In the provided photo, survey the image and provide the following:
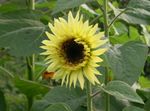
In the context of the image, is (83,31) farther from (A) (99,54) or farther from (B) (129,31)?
(B) (129,31)

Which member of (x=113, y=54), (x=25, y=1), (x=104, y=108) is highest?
(x=25, y=1)

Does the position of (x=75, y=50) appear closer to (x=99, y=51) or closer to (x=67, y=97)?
(x=99, y=51)

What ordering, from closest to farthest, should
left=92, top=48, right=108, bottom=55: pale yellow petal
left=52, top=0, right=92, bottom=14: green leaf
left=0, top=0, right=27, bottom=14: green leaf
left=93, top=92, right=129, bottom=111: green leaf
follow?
left=92, top=48, right=108, bottom=55: pale yellow petal
left=52, top=0, right=92, bottom=14: green leaf
left=93, top=92, right=129, bottom=111: green leaf
left=0, top=0, right=27, bottom=14: green leaf

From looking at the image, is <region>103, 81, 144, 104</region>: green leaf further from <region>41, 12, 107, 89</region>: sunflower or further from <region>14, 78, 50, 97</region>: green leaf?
<region>14, 78, 50, 97</region>: green leaf

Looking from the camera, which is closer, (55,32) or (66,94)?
(55,32)

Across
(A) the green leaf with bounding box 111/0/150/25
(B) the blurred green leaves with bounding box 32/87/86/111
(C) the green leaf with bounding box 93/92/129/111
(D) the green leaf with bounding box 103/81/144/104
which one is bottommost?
(C) the green leaf with bounding box 93/92/129/111

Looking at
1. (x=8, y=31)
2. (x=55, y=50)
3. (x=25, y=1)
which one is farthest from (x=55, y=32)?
(x=25, y=1)

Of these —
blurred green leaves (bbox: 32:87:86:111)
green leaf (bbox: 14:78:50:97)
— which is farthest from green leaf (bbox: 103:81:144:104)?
green leaf (bbox: 14:78:50:97)

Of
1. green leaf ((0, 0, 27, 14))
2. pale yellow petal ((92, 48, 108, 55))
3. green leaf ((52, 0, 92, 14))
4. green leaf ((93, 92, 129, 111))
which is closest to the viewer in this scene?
pale yellow petal ((92, 48, 108, 55))
